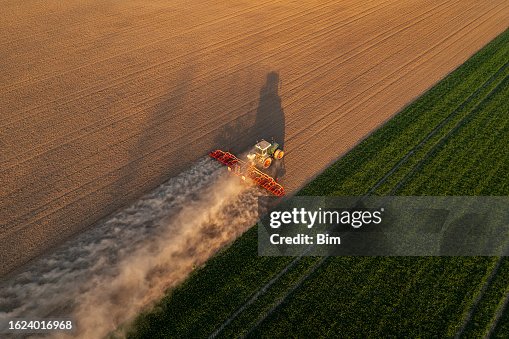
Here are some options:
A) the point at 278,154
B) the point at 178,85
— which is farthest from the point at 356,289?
the point at 178,85

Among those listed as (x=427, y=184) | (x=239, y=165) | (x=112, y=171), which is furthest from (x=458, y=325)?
(x=112, y=171)

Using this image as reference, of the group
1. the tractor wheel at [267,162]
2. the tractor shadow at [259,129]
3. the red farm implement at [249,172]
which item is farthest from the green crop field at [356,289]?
the tractor shadow at [259,129]

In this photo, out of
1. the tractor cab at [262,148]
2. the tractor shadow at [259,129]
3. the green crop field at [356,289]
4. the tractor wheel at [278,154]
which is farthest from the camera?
the tractor shadow at [259,129]

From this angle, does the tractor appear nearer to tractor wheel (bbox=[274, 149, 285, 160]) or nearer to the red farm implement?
tractor wheel (bbox=[274, 149, 285, 160])

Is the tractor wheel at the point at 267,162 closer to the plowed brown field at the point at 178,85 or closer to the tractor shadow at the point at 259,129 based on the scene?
the tractor shadow at the point at 259,129

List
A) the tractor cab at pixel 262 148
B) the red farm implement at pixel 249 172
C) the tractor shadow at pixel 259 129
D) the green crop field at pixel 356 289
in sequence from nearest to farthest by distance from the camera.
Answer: the green crop field at pixel 356 289
the red farm implement at pixel 249 172
the tractor cab at pixel 262 148
the tractor shadow at pixel 259 129

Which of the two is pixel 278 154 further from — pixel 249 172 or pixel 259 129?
pixel 259 129

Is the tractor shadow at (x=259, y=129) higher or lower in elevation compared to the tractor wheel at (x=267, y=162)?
higher
